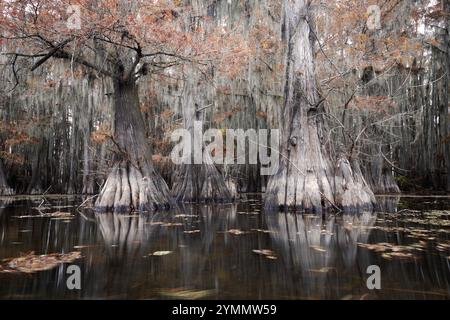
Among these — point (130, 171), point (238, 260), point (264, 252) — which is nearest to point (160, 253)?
point (238, 260)

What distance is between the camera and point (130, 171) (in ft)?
23.0

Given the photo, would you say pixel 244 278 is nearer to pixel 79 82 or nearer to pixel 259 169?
pixel 79 82

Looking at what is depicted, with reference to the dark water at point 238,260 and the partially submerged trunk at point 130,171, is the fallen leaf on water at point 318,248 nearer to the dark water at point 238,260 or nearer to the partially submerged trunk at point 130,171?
the dark water at point 238,260

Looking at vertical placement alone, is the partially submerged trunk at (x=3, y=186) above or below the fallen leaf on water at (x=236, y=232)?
above

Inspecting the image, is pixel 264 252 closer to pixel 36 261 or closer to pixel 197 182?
pixel 36 261

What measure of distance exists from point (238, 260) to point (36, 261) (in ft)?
5.04

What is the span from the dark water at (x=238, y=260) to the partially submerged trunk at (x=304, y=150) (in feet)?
5.95

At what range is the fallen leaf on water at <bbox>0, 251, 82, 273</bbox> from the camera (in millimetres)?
2359

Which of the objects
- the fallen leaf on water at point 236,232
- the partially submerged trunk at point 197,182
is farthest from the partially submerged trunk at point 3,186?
the fallen leaf on water at point 236,232

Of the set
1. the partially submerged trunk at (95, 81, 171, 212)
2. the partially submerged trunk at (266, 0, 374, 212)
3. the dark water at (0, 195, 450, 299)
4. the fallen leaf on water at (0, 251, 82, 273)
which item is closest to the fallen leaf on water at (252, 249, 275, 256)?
the dark water at (0, 195, 450, 299)

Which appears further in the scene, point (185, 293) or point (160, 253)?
point (160, 253)

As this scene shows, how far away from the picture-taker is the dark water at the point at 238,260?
1929mm

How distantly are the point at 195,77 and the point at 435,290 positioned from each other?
29.6 feet
